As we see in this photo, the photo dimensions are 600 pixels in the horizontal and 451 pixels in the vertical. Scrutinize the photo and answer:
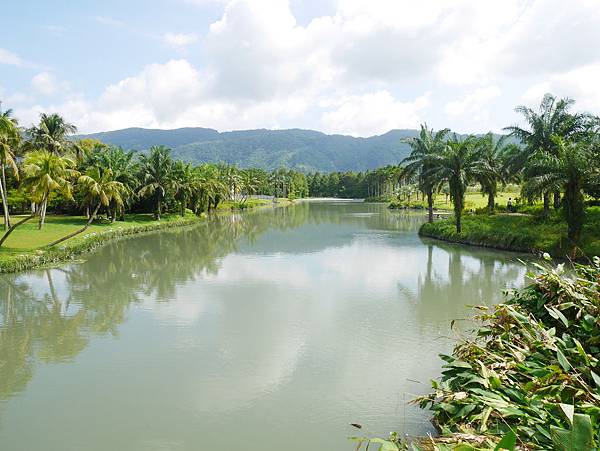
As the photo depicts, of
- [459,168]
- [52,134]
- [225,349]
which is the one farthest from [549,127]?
[52,134]

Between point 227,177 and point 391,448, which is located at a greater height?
point 227,177

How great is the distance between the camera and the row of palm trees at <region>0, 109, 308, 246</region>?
2677 cm

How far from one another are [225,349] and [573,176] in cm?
2158

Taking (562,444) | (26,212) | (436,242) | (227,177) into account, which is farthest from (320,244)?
(227,177)

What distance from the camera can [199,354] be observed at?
37.2 ft

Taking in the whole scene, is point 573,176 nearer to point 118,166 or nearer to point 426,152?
point 426,152

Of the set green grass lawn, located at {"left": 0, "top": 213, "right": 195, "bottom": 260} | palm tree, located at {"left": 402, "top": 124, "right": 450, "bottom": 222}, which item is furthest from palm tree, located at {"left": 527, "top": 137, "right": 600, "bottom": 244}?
green grass lawn, located at {"left": 0, "top": 213, "right": 195, "bottom": 260}

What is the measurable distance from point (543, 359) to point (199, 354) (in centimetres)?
799

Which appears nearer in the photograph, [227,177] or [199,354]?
[199,354]

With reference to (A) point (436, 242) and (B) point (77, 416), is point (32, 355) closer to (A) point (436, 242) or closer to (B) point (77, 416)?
(B) point (77, 416)

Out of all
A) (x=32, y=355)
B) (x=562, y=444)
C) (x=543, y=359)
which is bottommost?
(x=32, y=355)

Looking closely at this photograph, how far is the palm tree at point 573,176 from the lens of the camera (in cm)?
2358

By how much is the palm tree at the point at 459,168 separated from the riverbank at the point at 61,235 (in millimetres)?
26064

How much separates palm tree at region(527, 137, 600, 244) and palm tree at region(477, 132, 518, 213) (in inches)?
353
